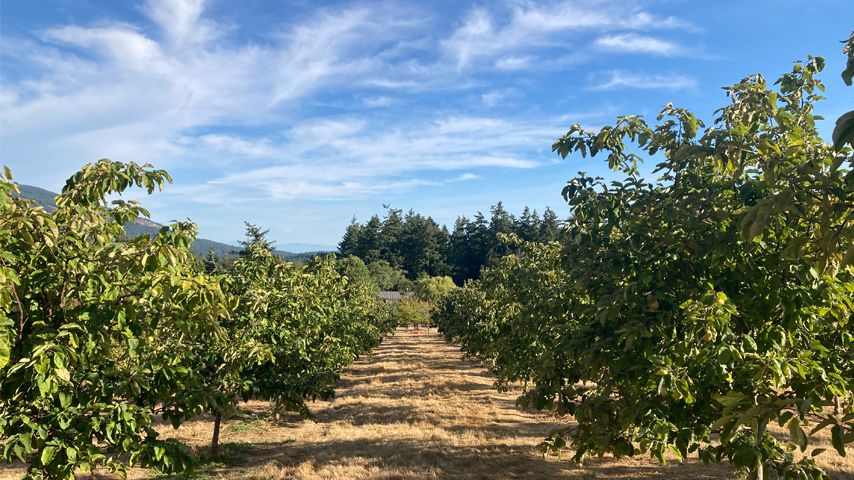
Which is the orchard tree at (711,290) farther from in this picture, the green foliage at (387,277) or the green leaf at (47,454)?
the green foliage at (387,277)

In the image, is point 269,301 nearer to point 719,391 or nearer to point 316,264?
point 316,264

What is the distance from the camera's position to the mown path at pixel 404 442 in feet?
35.2

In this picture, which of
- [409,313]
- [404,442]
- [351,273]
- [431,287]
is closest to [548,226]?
[431,287]

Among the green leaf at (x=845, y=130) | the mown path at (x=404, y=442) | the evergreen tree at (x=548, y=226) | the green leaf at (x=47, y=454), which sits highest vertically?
the evergreen tree at (x=548, y=226)

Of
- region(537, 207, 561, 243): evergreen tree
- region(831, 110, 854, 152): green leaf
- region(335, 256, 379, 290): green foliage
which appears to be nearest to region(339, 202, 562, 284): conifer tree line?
region(537, 207, 561, 243): evergreen tree

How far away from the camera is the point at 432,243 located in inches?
4547

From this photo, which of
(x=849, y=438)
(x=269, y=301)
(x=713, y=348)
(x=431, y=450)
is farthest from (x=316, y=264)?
(x=849, y=438)

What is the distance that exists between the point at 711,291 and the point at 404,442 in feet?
36.6

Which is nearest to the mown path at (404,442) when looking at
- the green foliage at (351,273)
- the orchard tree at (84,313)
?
A: the green foliage at (351,273)

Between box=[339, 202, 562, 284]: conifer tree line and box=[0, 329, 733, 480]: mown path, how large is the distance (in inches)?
3011

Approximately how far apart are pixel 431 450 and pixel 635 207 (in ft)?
31.1

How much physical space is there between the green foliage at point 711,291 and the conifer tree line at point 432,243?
91.0m

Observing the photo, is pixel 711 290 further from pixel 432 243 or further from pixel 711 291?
pixel 432 243

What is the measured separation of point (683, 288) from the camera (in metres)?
5.00
